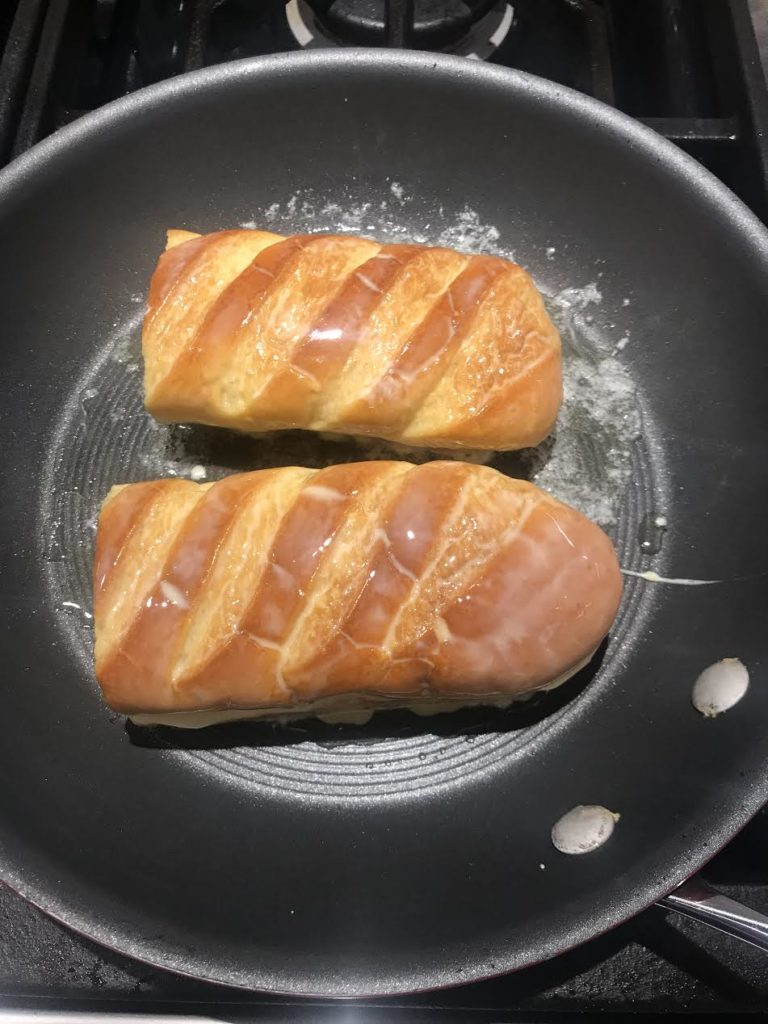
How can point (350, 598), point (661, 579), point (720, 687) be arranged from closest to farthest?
1. point (350, 598)
2. point (720, 687)
3. point (661, 579)

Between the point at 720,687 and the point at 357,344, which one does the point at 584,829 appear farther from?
the point at 357,344

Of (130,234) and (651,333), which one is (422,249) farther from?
(130,234)

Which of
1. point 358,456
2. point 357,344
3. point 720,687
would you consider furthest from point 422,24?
point 720,687

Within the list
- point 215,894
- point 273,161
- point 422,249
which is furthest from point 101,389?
point 215,894

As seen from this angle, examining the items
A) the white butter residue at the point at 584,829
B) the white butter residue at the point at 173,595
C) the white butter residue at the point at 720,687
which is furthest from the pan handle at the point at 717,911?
the white butter residue at the point at 173,595

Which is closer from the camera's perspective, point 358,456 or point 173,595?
point 173,595

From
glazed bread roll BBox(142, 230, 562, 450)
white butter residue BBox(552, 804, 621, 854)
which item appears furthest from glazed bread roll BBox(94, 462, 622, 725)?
white butter residue BBox(552, 804, 621, 854)
